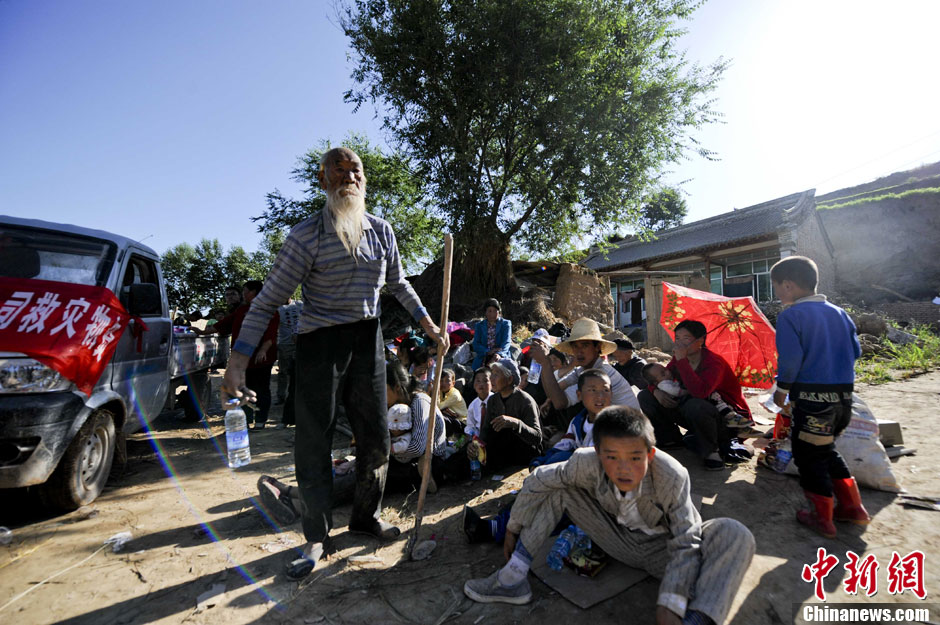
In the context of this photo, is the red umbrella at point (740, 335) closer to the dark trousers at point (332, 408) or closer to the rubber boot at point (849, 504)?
the rubber boot at point (849, 504)

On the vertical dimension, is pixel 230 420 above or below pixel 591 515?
above

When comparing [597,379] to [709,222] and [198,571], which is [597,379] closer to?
[198,571]

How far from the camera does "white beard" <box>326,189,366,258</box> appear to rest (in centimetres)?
A: 239

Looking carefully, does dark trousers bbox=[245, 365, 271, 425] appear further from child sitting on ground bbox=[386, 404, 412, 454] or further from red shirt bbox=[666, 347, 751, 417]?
red shirt bbox=[666, 347, 751, 417]

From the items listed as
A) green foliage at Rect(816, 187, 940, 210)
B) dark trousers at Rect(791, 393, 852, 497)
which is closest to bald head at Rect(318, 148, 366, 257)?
dark trousers at Rect(791, 393, 852, 497)

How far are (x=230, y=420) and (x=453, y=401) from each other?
2138mm

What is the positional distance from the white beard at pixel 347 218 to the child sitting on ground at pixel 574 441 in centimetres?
176

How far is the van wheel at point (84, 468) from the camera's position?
3.05 m

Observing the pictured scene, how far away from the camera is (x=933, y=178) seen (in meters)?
27.1

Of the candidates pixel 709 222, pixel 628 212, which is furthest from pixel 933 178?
pixel 628 212

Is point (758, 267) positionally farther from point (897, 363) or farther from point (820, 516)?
point (820, 516)

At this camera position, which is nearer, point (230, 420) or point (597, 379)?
point (597, 379)

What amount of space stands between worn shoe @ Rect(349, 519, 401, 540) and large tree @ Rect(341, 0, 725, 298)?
1031 centimetres

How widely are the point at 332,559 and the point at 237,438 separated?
7.64 feet
